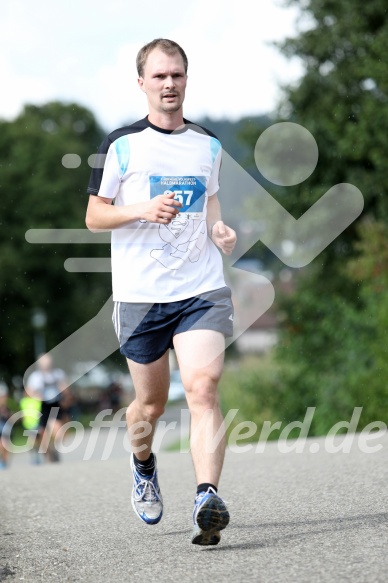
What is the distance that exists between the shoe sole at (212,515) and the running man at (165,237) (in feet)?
1.69

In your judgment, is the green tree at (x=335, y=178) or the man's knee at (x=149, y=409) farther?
the green tree at (x=335, y=178)

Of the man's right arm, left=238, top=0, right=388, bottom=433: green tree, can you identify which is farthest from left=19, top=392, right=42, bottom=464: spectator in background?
the man's right arm

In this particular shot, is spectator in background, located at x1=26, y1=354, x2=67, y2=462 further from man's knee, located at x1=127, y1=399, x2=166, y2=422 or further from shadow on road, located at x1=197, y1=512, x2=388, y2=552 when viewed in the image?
shadow on road, located at x1=197, y1=512, x2=388, y2=552

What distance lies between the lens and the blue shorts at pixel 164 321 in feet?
19.9

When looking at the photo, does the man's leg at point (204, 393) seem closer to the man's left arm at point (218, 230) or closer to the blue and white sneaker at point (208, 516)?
the blue and white sneaker at point (208, 516)

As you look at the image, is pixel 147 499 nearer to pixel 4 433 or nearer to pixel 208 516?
pixel 208 516

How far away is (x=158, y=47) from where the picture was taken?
607 centimetres

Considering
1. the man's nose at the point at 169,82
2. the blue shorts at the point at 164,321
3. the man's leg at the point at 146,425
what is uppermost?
the man's nose at the point at 169,82

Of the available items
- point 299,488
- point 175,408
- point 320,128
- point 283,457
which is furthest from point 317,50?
point 175,408

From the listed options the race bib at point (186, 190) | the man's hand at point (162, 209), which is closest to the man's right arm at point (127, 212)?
the man's hand at point (162, 209)

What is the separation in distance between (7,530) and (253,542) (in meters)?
1.94

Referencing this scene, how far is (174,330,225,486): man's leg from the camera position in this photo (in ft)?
18.9

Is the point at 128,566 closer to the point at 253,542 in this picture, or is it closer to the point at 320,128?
the point at 253,542

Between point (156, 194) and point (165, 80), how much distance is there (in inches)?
20.8
